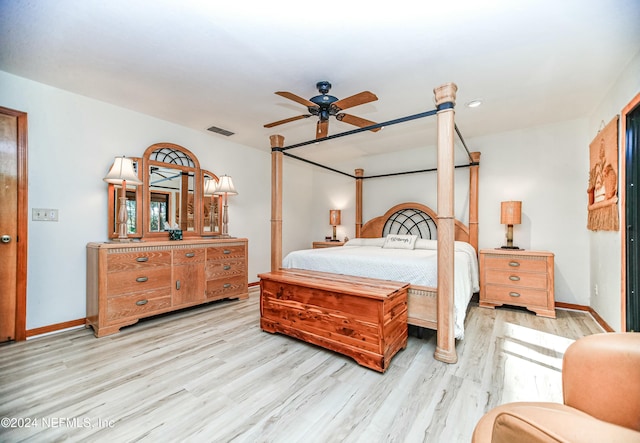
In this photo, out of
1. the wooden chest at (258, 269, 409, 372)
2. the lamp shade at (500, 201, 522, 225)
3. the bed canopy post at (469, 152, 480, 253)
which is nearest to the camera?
the wooden chest at (258, 269, 409, 372)

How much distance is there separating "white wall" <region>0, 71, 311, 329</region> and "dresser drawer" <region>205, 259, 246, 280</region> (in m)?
1.23

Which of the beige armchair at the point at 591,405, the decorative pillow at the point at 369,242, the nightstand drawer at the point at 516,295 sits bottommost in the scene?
the nightstand drawer at the point at 516,295

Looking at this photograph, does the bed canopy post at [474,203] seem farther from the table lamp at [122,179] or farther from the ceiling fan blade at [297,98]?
the table lamp at [122,179]

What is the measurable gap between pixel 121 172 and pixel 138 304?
4.76ft

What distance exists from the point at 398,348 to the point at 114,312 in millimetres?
2796

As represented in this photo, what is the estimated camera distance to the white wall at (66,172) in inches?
106

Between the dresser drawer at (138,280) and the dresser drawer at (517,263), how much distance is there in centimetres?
402

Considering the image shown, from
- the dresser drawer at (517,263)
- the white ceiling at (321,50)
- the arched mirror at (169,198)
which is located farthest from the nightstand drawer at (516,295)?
the arched mirror at (169,198)

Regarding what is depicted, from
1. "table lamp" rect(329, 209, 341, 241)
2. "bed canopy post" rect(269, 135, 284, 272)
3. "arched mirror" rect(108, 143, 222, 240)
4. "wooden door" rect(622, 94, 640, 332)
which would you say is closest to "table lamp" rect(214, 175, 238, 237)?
"arched mirror" rect(108, 143, 222, 240)

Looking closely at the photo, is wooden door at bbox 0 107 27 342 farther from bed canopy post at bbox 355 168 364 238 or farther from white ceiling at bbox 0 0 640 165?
bed canopy post at bbox 355 168 364 238

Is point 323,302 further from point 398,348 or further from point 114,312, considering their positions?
point 114,312

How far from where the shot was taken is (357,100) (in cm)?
220

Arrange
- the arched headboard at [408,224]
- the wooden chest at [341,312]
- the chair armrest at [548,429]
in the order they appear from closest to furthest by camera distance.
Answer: the chair armrest at [548,429] → the wooden chest at [341,312] → the arched headboard at [408,224]

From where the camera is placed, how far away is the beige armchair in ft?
2.24
